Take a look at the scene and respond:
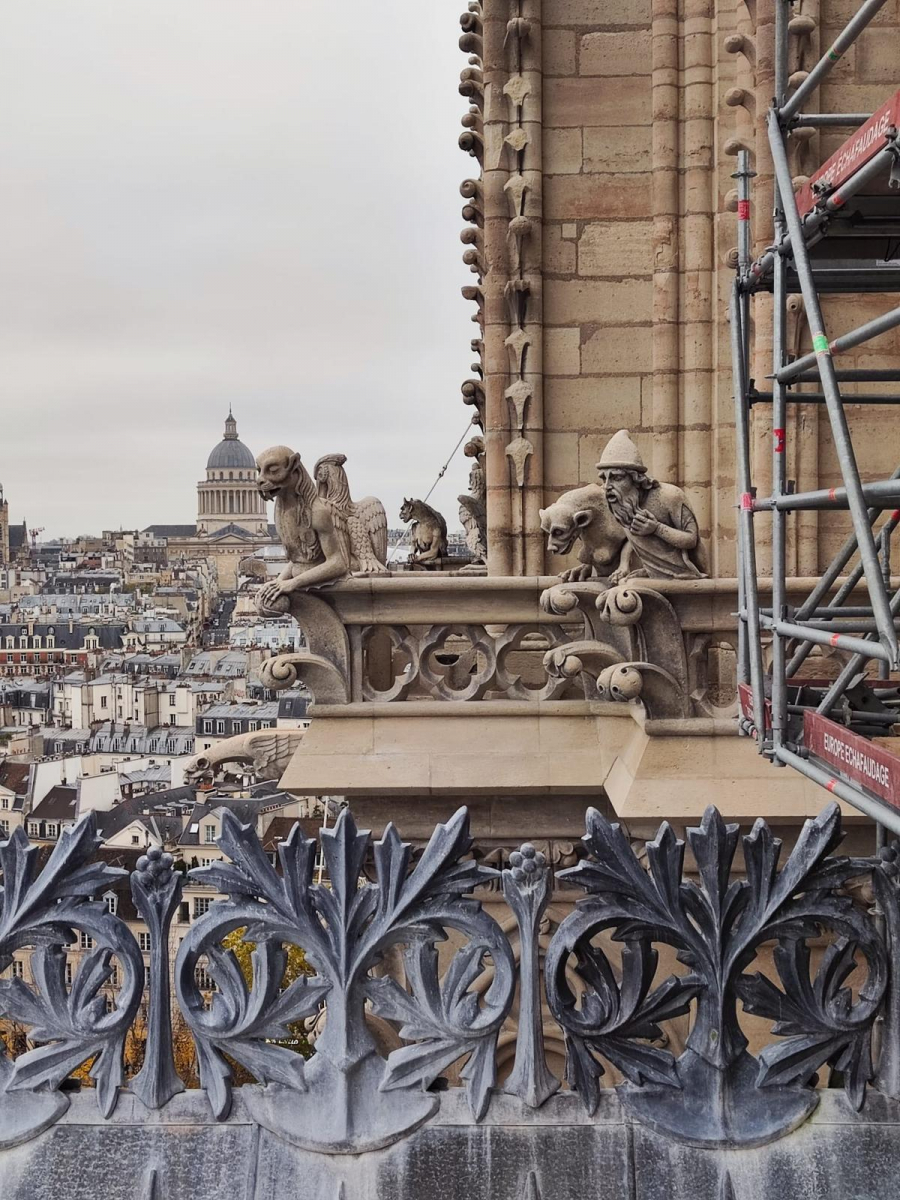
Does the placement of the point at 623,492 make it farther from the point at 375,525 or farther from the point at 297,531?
the point at 297,531

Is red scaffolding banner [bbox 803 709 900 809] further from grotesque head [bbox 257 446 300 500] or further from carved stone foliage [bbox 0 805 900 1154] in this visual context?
grotesque head [bbox 257 446 300 500]

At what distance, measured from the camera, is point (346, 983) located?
320 centimetres

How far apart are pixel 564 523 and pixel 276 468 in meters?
1.27

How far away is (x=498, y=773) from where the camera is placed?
20.6ft

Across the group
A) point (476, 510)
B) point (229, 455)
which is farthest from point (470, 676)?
point (229, 455)

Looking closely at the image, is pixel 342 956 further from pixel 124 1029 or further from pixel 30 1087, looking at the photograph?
pixel 30 1087

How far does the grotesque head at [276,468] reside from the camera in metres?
6.38

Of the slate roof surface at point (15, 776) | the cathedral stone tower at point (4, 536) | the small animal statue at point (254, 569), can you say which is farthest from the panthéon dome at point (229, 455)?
the small animal statue at point (254, 569)

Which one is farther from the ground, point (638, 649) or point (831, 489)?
point (831, 489)

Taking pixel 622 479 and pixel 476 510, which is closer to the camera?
pixel 622 479

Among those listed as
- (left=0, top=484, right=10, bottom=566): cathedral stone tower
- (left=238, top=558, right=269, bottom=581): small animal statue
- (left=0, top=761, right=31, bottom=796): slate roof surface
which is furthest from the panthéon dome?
(left=238, top=558, right=269, bottom=581): small animal statue

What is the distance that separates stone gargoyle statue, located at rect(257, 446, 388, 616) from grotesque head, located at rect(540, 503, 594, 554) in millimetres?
970

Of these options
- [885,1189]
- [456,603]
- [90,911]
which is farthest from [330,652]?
[885,1189]

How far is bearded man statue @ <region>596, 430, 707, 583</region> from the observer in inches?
227
